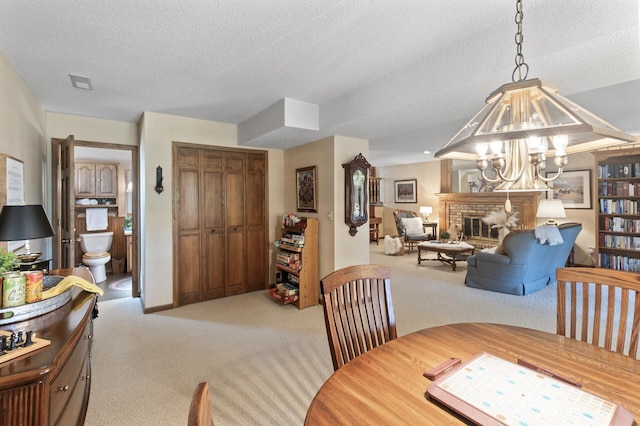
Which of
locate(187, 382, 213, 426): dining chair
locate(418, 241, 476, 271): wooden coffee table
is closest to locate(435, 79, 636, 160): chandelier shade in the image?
locate(187, 382, 213, 426): dining chair

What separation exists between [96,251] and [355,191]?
4404 mm

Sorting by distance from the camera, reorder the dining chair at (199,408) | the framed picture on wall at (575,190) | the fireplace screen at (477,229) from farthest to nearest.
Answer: the fireplace screen at (477,229) < the framed picture on wall at (575,190) < the dining chair at (199,408)

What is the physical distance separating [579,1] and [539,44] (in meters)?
0.24

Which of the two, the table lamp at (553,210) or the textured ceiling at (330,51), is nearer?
the textured ceiling at (330,51)

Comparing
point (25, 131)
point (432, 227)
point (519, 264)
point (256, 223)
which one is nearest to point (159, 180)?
point (25, 131)

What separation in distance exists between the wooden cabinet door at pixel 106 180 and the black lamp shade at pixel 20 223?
16.0ft

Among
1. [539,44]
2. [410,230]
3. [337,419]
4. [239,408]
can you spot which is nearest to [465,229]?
[410,230]

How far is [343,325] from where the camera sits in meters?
1.50

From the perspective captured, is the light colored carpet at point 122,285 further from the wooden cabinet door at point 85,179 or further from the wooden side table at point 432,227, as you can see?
the wooden side table at point 432,227

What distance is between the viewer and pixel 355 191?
13.2ft

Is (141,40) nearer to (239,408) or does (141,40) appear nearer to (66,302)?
(66,302)

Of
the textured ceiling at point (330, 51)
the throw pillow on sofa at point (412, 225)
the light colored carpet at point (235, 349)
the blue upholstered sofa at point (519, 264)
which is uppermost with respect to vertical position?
the textured ceiling at point (330, 51)

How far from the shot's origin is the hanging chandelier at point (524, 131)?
112 centimetres

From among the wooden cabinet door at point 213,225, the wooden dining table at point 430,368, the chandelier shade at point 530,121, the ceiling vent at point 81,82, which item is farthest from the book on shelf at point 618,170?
the ceiling vent at point 81,82
